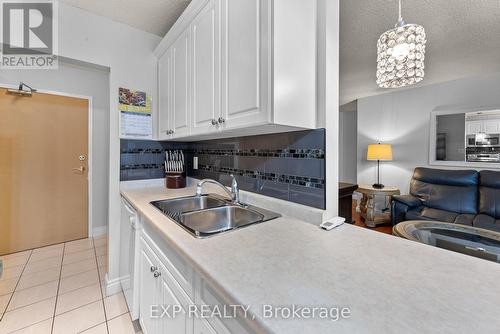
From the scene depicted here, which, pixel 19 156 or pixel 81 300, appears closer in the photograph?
pixel 81 300

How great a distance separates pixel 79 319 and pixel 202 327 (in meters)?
1.39

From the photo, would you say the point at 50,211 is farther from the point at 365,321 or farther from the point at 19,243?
the point at 365,321

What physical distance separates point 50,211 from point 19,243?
0.41 metres

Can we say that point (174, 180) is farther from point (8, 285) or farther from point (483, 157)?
point (483, 157)

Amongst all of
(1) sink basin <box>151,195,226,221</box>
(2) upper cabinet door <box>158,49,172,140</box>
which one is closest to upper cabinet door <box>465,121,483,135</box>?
(1) sink basin <box>151,195,226,221</box>

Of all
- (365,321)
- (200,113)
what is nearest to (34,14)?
(200,113)

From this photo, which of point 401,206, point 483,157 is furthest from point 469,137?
point 401,206

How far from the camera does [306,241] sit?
31.9 inches

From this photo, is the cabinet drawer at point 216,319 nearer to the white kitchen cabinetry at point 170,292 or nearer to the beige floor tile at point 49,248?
the white kitchen cabinetry at point 170,292

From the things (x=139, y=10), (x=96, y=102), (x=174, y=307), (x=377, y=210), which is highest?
(x=139, y=10)

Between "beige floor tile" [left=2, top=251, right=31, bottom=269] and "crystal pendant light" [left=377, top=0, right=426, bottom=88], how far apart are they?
368 centimetres

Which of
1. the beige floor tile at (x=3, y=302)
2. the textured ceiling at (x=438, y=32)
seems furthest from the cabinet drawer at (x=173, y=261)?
the textured ceiling at (x=438, y=32)

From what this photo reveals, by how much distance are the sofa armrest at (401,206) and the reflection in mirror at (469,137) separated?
1.05 meters

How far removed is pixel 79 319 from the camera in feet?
4.85
